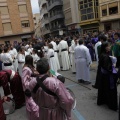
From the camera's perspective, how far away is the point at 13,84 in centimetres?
556

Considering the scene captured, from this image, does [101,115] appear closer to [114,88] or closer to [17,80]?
[114,88]

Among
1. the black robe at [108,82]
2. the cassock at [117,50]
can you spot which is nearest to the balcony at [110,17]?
the cassock at [117,50]

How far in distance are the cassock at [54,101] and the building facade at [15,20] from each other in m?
37.3

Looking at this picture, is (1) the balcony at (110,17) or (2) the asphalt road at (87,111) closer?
(2) the asphalt road at (87,111)

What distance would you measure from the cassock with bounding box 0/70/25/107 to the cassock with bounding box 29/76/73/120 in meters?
2.20

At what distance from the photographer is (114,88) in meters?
4.95

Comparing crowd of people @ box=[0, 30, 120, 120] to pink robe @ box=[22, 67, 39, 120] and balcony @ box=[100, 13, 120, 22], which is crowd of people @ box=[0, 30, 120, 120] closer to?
pink robe @ box=[22, 67, 39, 120]

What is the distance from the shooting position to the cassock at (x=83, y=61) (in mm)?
7223

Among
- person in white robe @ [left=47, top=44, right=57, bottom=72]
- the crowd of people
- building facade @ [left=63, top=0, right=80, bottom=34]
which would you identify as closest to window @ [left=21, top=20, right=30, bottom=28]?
building facade @ [left=63, top=0, right=80, bottom=34]

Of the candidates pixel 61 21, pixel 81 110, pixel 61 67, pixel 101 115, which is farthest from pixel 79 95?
pixel 61 21

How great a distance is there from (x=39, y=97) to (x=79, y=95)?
3758 millimetres

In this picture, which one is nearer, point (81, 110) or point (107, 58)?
point (107, 58)

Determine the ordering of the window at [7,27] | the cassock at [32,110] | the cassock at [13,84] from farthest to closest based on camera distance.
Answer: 1. the window at [7,27]
2. the cassock at [13,84]
3. the cassock at [32,110]

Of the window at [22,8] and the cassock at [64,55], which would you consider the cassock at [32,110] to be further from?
the window at [22,8]
